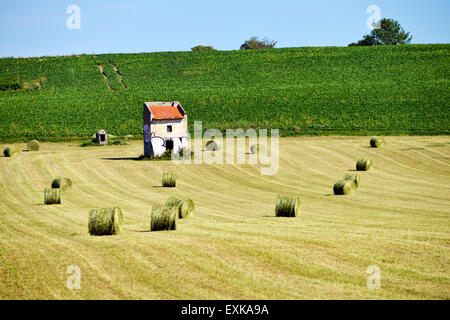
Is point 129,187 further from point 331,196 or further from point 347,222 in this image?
point 347,222

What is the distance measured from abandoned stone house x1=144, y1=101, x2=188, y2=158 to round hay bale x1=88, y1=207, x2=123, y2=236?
28317mm

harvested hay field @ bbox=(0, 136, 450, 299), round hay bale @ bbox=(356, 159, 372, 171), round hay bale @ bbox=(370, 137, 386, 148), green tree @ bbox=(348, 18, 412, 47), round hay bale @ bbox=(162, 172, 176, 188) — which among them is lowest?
harvested hay field @ bbox=(0, 136, 450, 299)

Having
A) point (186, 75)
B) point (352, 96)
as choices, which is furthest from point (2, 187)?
point (186, 75)

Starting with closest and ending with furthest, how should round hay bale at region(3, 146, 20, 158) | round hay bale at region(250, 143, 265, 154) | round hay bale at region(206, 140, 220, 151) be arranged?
round hay bale at region(250, 143, 265, 154) < round hay bale at region(3, 146, 20, 158) < round hay bale at region(206, 140, 220, 151)

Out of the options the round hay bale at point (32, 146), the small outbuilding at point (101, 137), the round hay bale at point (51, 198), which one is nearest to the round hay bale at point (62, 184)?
the round hay bale at point (51, 198)

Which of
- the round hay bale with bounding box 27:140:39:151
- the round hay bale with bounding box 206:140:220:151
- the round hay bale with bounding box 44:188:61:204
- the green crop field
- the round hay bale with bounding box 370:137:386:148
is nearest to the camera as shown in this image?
the round hay bale with bounding box 44:188:61:204

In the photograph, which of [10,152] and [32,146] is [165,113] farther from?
[32,146]

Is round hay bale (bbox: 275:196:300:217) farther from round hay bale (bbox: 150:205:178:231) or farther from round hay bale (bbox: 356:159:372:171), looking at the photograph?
round hay bale (bbox: 356:159:372:171)

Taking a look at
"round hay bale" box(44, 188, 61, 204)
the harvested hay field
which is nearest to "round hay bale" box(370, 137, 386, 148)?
the harvested hay field

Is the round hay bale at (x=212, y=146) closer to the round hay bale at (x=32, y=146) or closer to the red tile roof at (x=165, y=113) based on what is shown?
the red tile roof at (x=165, y=113)

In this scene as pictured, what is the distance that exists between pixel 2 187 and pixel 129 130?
3318 cm

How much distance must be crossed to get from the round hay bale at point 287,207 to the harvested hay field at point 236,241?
0.47 m

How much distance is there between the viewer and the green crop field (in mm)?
68500

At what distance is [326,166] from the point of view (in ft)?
143
